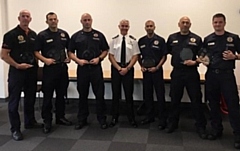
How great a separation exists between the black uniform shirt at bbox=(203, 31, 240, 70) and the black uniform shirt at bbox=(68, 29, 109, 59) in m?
1.61

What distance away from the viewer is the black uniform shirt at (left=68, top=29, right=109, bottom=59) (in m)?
3.61

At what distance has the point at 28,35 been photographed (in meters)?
3.44

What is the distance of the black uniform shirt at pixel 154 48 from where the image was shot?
3.69 metres

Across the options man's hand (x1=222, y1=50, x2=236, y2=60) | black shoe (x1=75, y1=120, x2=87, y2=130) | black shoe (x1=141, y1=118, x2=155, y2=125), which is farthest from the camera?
black shoe (x1=141, y1=118, x2=155, y2=125)

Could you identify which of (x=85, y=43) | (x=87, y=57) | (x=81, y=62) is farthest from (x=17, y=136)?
(x=85, y=43)

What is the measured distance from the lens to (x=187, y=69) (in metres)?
3.37

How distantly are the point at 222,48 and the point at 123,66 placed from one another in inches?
55.9

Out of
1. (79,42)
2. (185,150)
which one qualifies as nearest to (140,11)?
(79,42)

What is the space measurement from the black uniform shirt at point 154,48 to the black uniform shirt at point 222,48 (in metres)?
0.77

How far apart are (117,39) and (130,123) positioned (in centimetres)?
135

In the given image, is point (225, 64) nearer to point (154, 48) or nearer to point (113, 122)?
point (154, 48)

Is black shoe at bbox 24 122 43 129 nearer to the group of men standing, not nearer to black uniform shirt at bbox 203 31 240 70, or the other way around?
the group of men standing

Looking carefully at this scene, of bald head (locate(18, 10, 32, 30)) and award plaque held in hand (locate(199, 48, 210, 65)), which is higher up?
bald head (locate(18, 10, 32, 30))

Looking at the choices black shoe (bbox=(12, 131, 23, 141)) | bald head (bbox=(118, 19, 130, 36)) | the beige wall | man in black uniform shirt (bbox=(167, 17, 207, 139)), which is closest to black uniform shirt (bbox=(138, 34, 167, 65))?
man in black uniform shirt (bbox=(167, 17, 207, 139))
